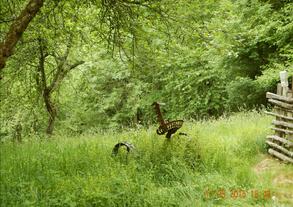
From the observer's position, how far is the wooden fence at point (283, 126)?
7.85 m

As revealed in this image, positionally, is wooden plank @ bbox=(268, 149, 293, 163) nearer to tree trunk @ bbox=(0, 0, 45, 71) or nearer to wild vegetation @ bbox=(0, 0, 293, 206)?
wild vegetation @ bbox=(0, 0, 293, 206)

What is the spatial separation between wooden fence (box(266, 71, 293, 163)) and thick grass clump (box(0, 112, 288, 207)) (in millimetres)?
422

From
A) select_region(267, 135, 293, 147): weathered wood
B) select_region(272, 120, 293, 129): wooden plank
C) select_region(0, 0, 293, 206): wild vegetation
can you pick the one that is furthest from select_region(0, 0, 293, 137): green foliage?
select_region(267, 135, 293, 147): weathered wood

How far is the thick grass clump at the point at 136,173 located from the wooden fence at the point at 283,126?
1.38 ft

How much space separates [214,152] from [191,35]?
246 cm

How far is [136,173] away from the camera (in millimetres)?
5844

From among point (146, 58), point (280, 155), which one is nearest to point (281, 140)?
point (280, 155)

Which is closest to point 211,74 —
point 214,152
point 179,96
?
point 179,96

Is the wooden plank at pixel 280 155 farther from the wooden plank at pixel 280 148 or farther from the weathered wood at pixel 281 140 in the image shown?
the weathered wood at pixel 281 140

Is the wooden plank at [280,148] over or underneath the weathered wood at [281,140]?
underneath

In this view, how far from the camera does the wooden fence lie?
7.85 metres

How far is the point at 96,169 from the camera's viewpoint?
239 inches

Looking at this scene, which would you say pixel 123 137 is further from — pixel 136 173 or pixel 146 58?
pixel 136 173

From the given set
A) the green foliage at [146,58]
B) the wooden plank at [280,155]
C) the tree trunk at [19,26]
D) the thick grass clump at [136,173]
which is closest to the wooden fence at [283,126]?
the wooden plank at [280,155]
